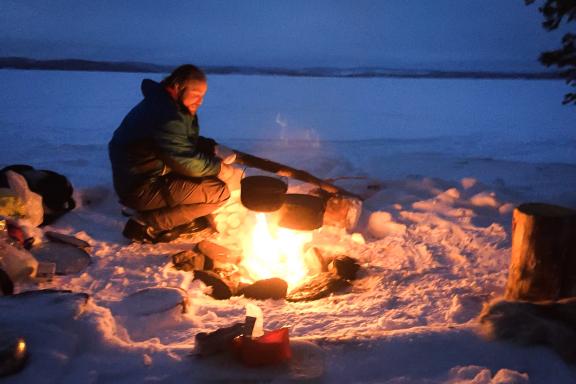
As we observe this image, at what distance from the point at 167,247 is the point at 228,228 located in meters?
0.66

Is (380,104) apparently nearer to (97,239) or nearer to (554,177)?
(554,177)

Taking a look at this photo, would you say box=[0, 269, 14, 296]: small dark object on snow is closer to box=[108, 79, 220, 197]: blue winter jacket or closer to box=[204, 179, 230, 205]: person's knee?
box=[108, 79, 220, 197]: blue winter jacket

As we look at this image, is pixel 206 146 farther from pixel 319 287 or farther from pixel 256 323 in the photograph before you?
pixel 256 323

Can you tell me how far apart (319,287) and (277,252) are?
74 cm

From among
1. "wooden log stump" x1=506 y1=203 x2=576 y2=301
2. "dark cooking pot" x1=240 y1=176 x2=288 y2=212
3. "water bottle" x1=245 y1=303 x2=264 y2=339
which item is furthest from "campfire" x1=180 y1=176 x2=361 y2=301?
"wooden log stump" x1=506 y1=203 x2=576 y2=301

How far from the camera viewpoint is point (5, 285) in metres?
3.46

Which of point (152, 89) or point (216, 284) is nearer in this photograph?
point (216, 284)

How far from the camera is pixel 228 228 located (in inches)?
204

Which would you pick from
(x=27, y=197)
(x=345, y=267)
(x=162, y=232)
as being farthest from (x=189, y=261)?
(x=27, y=197)

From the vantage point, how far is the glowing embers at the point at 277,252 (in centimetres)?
466

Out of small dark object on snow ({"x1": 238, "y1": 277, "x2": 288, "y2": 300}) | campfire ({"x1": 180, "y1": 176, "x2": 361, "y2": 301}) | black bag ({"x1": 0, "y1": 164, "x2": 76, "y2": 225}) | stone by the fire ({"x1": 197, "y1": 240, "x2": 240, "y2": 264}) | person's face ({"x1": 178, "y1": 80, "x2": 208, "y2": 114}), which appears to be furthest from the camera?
black bag ({"x1": 0, "y1": 164, "x2": 76, "y2": 225})

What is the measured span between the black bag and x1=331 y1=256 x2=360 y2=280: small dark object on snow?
297cm

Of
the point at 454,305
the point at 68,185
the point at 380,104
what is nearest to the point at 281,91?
the point at 380,104

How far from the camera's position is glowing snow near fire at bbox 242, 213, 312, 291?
15.3ft
